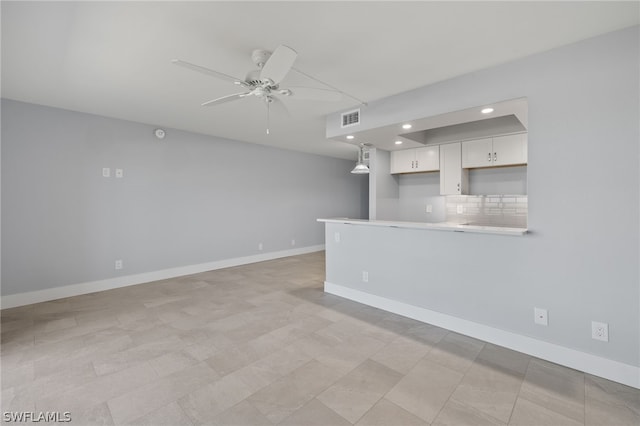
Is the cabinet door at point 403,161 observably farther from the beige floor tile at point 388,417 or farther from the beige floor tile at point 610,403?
the beige floor tile at point 388,417

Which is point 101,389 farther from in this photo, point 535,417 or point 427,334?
point 535,417

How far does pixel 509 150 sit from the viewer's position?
3912 mm

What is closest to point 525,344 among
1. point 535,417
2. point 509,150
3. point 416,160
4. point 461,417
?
point 535,417

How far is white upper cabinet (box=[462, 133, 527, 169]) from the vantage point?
3.83 m

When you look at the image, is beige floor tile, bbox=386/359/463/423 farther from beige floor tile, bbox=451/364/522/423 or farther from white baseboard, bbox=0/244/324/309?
white baseboard, bbox=0/244/324/309

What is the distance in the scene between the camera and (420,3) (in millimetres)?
1749

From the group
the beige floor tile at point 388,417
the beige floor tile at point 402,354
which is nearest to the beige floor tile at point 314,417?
the beige floor tile at point 388,417

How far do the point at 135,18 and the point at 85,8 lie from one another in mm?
281

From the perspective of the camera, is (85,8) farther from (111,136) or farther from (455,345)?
(455,345)

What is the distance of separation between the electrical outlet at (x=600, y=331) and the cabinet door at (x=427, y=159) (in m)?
2.97

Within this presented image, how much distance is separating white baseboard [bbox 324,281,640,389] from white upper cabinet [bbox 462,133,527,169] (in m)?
2.44

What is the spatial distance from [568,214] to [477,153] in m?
2.21

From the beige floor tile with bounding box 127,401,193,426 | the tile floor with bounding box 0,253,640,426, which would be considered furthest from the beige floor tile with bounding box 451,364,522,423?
the beige floor tile with bounding box 127,401,193,426

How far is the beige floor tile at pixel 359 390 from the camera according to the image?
175 centimetres
